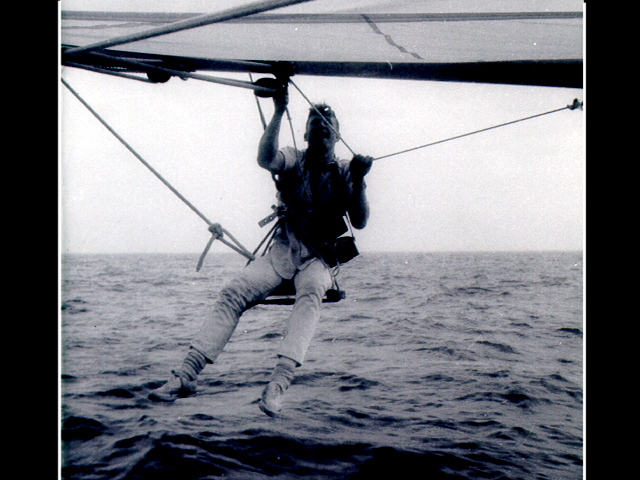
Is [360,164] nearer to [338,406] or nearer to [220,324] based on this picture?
[220,324]

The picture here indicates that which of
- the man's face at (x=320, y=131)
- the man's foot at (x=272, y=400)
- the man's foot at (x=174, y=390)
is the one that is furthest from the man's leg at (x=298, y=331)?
the man's face at (x=320, y=131)

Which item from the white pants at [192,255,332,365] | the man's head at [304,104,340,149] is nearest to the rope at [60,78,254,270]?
the white pants at [192,255,332,365]

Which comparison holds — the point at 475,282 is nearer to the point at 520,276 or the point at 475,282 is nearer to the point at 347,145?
the point at 520,276

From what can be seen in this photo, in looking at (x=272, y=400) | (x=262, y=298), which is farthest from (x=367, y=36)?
(x=272, y=400)

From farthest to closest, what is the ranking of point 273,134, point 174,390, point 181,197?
1. point 181,197
2. point 273,134
3. point 174,390

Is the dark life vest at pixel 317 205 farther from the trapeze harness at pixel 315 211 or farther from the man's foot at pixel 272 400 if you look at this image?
the man's foot at pixel 272 400

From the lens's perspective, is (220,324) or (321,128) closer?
(220,324)

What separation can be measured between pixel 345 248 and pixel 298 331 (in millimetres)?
667

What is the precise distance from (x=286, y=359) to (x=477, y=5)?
2433 millimetres

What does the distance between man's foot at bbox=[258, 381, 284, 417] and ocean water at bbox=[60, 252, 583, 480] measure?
36.7 inches

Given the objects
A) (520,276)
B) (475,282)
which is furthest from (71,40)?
(520,276)

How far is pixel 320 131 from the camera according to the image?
9.54 ft
